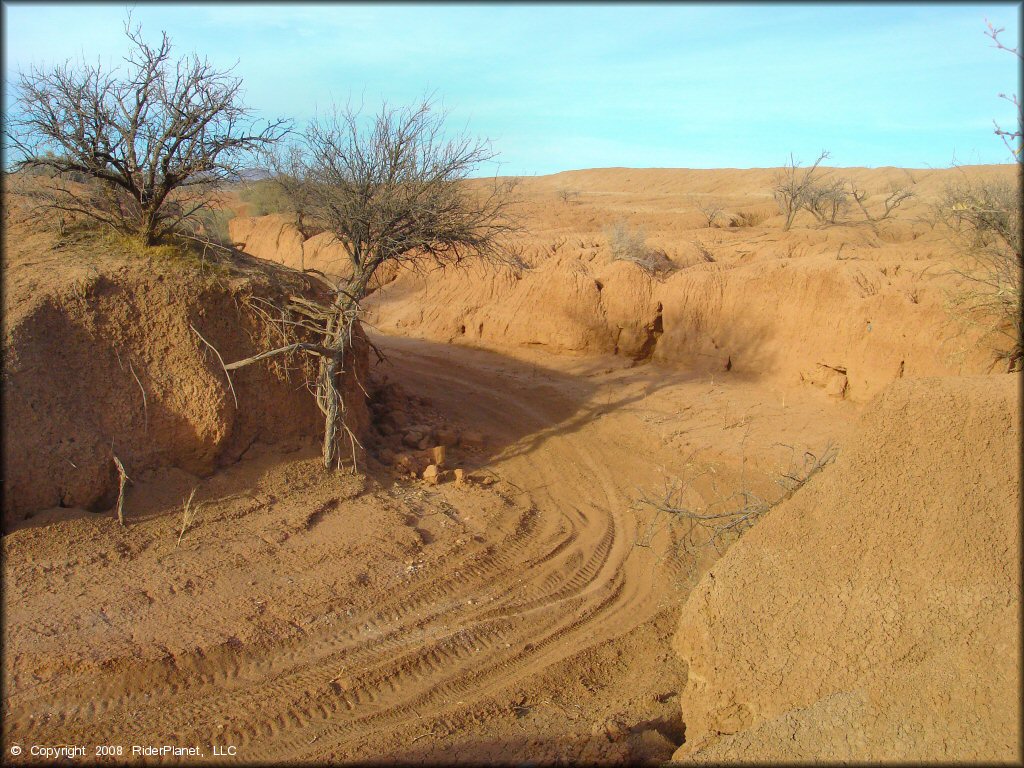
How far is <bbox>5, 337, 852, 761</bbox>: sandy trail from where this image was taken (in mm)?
4512

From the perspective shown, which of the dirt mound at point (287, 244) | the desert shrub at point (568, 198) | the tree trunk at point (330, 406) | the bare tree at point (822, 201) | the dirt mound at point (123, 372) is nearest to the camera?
the dirt mound at point (123, 372)

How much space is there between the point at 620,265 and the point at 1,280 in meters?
9.72

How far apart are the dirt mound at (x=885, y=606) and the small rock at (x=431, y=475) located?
408cm

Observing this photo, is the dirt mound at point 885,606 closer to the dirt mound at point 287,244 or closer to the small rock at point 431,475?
the small rock at point 431,475

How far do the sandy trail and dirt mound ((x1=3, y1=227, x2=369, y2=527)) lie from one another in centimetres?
56

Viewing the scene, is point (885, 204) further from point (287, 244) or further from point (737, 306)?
point (287, 244)

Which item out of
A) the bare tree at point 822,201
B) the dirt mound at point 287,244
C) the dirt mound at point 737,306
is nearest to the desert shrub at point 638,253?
the dirt mound at point 737,306

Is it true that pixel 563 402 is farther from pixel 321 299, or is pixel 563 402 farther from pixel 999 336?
pixel 999 336

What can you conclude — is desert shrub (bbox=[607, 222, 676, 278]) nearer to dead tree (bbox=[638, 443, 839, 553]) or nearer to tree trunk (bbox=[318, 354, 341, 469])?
dead tree (bbox=[638, 443, 839, 553])

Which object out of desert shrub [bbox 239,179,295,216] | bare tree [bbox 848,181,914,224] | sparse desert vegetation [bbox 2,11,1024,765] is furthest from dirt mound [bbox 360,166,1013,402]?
desert shrub [bbox 239,179,295,216]

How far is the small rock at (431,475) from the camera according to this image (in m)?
7.98

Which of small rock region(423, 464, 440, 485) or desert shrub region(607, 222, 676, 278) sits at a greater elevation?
desert shrub region(607, 222, 676, 278)

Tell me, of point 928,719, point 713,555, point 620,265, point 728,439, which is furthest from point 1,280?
point 620,265

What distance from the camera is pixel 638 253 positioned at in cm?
1448
